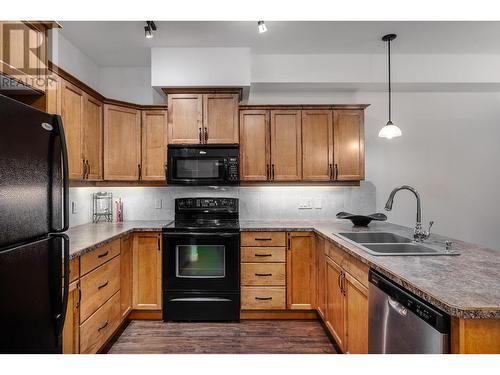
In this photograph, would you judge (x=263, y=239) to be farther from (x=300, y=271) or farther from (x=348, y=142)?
(x=348, y=142)

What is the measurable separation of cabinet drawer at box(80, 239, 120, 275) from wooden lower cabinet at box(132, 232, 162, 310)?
0.34 metres

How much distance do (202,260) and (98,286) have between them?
0.96 meters

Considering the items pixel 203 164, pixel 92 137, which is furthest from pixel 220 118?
pixel 92 137

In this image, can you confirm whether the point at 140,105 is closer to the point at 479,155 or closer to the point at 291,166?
the point at 291,166

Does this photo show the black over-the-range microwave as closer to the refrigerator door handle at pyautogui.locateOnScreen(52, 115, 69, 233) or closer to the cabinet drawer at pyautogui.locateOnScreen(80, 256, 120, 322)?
the cabinet drawer at pyautogui.locateOnScreen(80, 256, 120, 322)

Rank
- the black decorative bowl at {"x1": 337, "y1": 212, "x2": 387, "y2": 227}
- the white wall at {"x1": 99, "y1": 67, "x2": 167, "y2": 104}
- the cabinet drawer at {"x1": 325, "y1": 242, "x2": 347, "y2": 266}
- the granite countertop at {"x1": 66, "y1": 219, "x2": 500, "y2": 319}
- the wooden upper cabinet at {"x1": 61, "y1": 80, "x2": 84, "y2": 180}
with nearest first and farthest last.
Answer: the granite countertop at {"x1": 66, "y1": 219, "x2": 500, "y2": 319}, the cabinet drawer at {"x1": 325, "y1": 242, "x2": 347, "y2": 266}, the wooden upper cabinet at {"x1": 61, "y1": 80, "x2": 84, "y2": 180}, the black decorative bowl at {"x1": 337, "y1": 212, "x2": 387, "y2": 227}, the white wall at {"x1": 99, "y1": 67, "x2": 167, "y2": 104}

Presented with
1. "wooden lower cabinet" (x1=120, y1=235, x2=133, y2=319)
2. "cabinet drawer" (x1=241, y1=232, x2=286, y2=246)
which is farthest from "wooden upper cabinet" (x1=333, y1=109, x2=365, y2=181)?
"wooden lower cabinet" (x1=120, y1=235, x2=133, y2=319)

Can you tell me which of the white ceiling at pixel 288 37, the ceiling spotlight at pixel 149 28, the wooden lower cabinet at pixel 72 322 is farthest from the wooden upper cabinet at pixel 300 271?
the ceiling spotlight at pixel 149 28

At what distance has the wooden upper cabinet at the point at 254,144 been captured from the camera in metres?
3.15

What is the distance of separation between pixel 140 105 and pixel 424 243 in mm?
2930

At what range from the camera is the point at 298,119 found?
124 inches

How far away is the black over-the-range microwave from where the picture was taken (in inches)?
121

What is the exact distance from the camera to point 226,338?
252 centimetres

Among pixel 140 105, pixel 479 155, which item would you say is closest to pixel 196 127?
pixel 140 105
